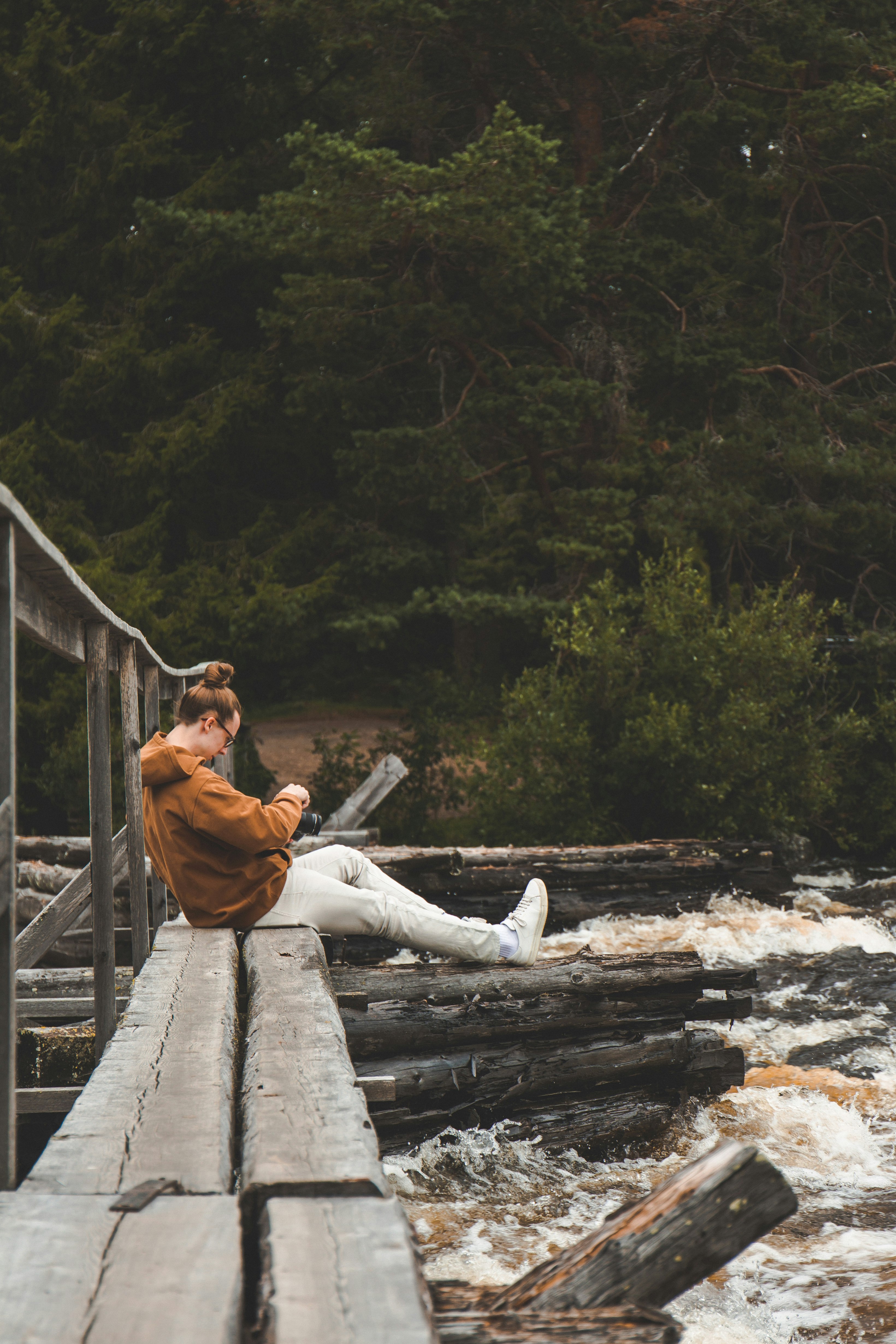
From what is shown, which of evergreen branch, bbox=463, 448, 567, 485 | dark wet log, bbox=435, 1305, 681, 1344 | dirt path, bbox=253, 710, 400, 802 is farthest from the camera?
dirt path, bbox=253, 710, 400, 802

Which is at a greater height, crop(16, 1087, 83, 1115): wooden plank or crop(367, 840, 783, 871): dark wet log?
crop(16, 1087, 83, 1115): wooden plank

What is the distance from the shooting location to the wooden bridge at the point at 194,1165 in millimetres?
1609

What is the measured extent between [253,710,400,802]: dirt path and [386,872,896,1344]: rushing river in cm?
969

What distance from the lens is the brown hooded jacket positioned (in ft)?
14.5

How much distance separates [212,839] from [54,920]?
1501 mm

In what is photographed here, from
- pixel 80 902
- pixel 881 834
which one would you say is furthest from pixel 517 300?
pixel 80 902

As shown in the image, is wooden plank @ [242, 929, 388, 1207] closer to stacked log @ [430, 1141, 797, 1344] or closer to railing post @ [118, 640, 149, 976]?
stacked log @ [430, 1141, 797, 1344]

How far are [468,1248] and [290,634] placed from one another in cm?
1105

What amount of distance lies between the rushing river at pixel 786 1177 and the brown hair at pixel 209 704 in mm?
1973

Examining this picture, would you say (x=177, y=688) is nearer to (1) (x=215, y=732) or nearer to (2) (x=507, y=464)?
(1) (x=215, y=732)

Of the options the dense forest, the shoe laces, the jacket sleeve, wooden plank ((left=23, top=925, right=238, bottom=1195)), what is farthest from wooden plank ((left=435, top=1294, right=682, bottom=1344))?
the dense forest

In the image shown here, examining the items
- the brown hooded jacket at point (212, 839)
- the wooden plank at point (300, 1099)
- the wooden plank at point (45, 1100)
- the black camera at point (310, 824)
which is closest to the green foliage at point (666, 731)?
the black camera at point (310, 824)

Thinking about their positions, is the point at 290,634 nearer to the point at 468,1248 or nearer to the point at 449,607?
the point at 449,607

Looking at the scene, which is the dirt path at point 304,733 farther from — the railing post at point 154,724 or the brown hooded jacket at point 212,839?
the brown hooded jacket at point 212,839
